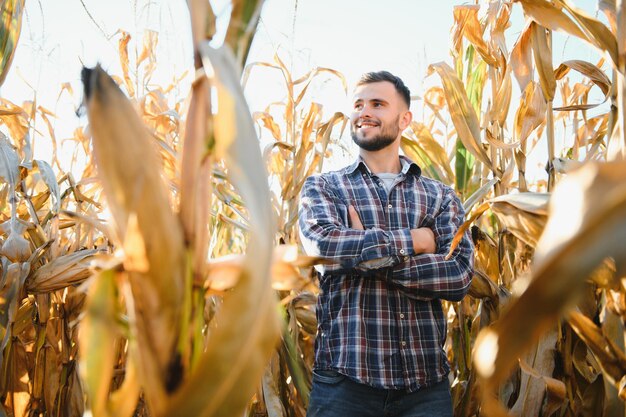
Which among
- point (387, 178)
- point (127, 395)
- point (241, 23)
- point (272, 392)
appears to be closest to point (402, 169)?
point (387, 178)

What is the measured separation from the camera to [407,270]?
1.41 metres

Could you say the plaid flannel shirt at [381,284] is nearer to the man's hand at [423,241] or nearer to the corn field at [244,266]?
the man's hand at [423,241]

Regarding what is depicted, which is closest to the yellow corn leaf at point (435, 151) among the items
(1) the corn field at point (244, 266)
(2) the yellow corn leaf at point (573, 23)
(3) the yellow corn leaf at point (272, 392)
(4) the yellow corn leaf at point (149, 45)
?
(1) the corn field at point (244, 266)

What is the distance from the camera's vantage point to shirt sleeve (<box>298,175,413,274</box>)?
1390 millimetres

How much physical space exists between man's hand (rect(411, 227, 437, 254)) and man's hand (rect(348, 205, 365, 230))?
0.15 metres

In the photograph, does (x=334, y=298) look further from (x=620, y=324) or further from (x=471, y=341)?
(x=620, y=324)

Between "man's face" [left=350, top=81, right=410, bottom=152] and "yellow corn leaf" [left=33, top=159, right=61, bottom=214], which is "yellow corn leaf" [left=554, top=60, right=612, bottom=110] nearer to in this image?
"man's face" [left=350, top=81, right=410, bottom=152]

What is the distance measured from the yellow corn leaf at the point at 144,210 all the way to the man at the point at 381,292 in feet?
3.16

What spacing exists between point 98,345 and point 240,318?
0.12 m

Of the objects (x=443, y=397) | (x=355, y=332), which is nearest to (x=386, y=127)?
(x=355, y=332)

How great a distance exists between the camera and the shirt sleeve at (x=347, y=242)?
1390 millimetres

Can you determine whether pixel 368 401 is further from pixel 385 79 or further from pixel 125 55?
pixel 125 55

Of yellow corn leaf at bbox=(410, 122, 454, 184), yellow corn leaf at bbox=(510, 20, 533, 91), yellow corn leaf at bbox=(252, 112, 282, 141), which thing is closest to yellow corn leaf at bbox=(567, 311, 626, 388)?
yellow corn leaf at bbox=(510, 20, 533, 91)

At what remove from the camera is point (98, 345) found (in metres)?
0.43
